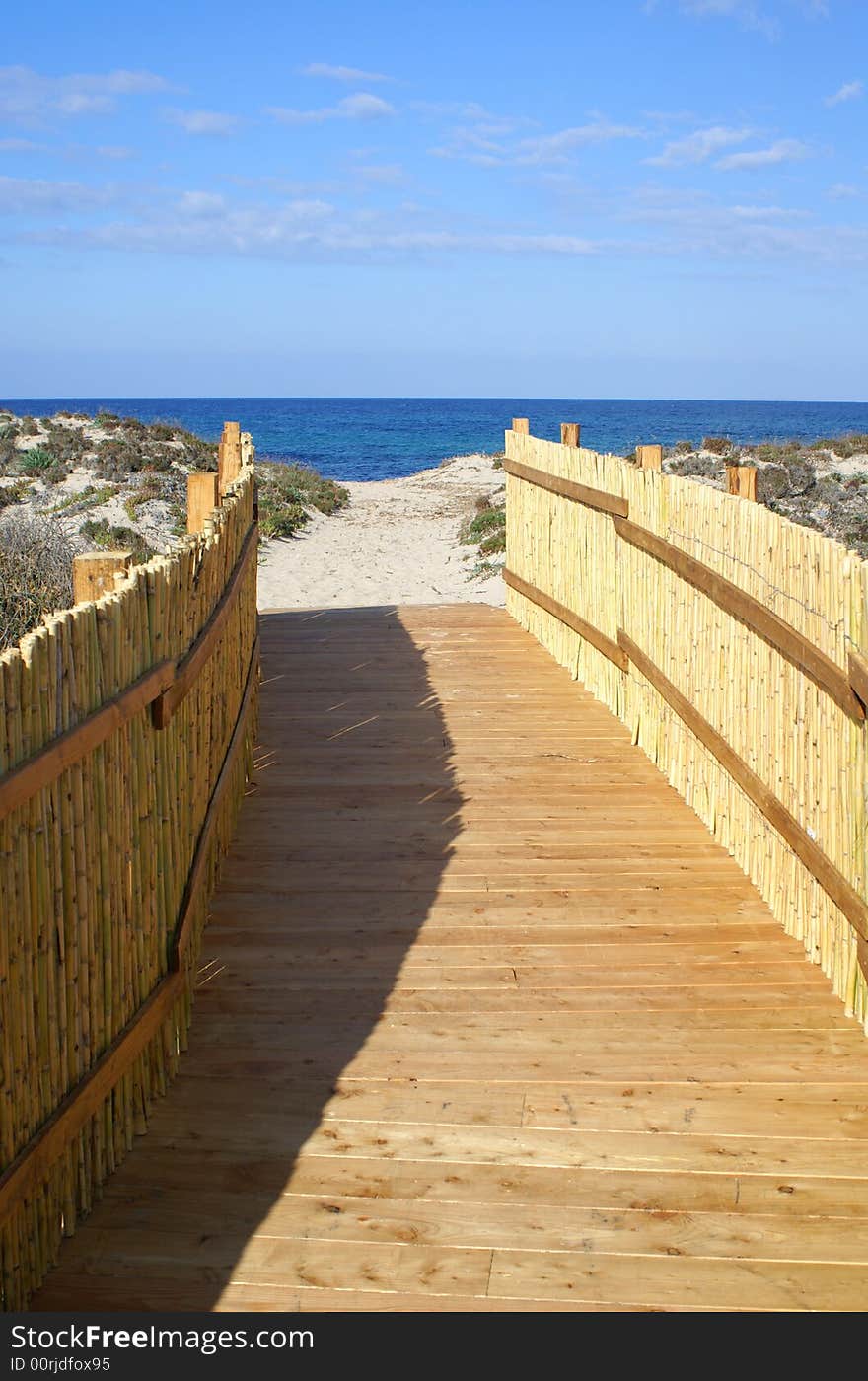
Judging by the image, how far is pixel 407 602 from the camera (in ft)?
47.0

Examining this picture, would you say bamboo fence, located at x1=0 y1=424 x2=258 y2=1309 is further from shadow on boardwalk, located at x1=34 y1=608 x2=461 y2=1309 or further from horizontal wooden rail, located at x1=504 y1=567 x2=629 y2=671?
horizontal wooden rail, located at x1=504 y1=567 x2=629 y2=671

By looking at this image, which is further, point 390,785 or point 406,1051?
point 390,785

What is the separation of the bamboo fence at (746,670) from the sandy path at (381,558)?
5.36 metres

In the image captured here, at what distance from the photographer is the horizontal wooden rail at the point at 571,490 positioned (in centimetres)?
841

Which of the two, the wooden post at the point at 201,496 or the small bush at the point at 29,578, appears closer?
the wooden post at the point at 201,496

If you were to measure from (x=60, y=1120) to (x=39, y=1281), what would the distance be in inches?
14.4

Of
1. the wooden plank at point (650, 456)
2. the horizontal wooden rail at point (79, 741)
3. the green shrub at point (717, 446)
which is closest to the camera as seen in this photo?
the horizontal wooden rail at point (79, 741)

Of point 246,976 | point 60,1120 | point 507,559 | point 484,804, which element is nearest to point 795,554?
point 484,804

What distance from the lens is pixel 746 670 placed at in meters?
5.98

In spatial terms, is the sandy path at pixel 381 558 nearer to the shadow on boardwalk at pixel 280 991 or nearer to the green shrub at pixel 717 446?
the green shrub at pixel 717 446

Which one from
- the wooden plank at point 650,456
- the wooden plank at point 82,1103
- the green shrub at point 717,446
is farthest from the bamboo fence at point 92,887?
the green shrub at point 717,446

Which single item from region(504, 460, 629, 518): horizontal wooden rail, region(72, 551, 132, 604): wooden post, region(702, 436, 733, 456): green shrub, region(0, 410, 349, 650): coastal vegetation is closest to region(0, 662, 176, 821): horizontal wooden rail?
region(72, 551, 132, 604): wooden post

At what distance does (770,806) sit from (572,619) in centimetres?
439

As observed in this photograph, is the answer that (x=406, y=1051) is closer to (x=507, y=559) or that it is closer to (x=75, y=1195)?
(x=75, y=1195)
